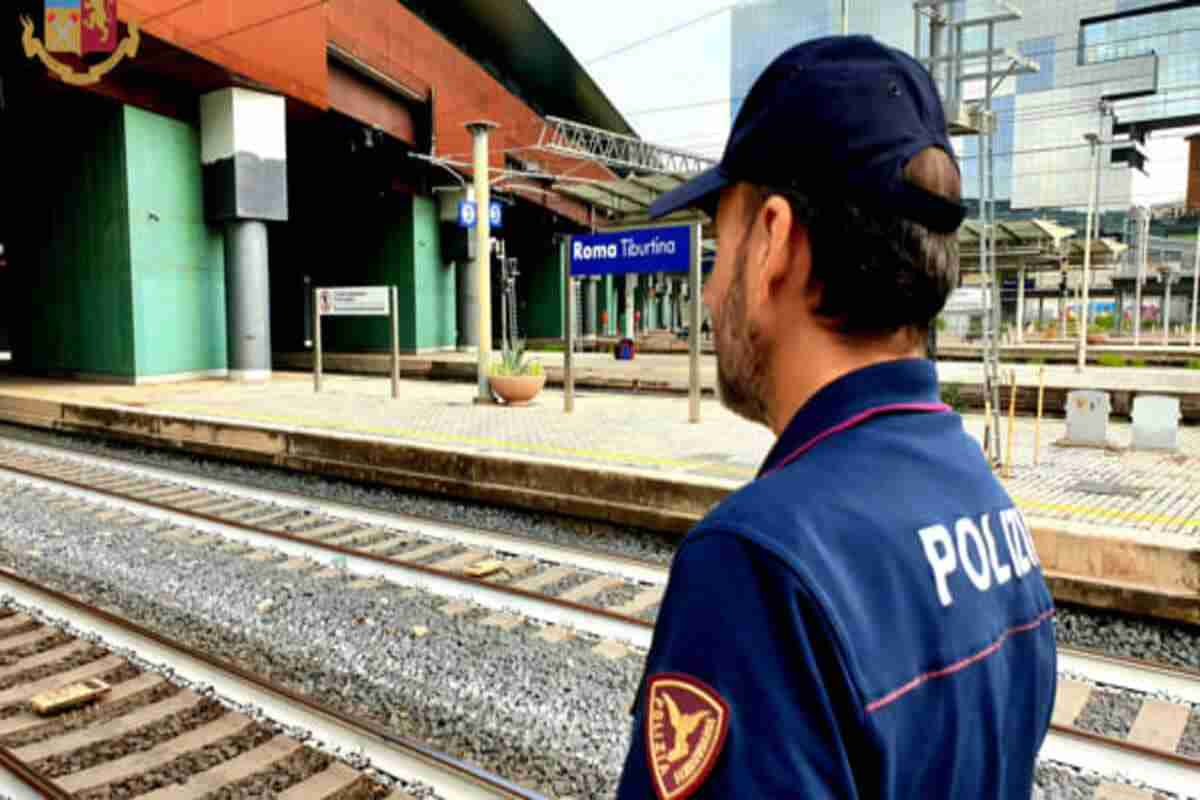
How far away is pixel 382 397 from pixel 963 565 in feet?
46.2

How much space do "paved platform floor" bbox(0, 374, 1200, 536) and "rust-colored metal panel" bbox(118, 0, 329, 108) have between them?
6.00m

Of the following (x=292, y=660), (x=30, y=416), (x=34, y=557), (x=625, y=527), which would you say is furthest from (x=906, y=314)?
(x=30, y=416)

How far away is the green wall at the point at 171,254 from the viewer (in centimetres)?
1600

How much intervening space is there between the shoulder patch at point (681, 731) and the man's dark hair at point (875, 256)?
1.58 feet

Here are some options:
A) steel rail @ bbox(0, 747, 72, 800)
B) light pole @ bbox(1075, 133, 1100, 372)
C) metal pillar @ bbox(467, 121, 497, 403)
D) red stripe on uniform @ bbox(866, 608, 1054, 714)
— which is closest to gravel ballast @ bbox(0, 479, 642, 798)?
steel rail @ bbox(0, 747, 72, 800)

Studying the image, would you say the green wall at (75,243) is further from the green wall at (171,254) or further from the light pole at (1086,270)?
the light pole at (1086,270)

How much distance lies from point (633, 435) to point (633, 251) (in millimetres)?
3065

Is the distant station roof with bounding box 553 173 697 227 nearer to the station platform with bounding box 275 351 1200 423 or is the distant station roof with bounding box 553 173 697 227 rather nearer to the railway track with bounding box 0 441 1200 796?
the station platform with bounding box 275 351 1200 423

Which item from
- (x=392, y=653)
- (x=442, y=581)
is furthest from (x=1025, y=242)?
(x=392, y=653)

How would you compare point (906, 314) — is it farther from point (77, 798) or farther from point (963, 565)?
point (77, 798)

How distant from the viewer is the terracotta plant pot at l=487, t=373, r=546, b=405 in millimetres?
13031

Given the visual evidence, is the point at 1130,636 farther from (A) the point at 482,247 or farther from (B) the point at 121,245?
(B) the point at 121,245

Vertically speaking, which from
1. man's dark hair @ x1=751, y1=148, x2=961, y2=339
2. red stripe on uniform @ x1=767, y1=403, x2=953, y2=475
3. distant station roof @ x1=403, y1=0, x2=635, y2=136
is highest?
distant station roof @ x1=403, y1=0, x2=635, y2=136

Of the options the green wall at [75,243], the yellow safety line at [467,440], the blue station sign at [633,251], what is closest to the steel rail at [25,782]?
the yellow safety line at [467,440]
